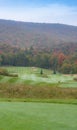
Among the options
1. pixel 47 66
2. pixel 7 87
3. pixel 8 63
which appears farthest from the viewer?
pixel 47 66

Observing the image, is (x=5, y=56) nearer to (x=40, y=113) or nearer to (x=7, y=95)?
(x=7, y=95)

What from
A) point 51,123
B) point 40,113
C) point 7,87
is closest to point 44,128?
point 51,123

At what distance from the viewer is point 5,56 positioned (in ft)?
531

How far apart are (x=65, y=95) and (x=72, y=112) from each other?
14.5m

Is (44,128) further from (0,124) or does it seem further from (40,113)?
(40,113)

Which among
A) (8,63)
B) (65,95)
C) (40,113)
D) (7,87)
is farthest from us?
(8,63)

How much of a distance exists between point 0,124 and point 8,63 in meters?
148

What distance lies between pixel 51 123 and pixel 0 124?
1.87 m

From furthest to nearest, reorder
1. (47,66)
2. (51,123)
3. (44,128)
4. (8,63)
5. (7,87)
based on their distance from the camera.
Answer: (47,66), (8,63), (7,87), (51,123), (44,128)

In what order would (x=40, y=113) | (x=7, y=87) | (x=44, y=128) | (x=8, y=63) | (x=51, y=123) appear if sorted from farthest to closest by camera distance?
(x=8, y=63), (x=7, y=87), (x=40, y=113), (x=51, y=123), (x=44, y=128)

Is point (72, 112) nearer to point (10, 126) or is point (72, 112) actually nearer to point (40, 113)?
point (40, 113)

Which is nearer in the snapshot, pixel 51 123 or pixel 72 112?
pixel 51 123

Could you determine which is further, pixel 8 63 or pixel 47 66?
pixel 47 66

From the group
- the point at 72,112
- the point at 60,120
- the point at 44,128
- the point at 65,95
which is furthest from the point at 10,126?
the point at 65,95
